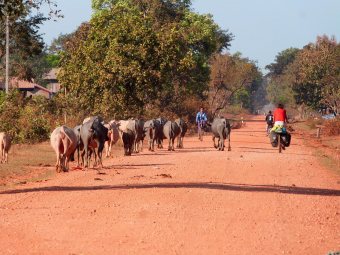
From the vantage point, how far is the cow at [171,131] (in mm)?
33469

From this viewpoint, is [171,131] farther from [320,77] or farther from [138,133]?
[320,77]

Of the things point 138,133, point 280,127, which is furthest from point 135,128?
point 280,127

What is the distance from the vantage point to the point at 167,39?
4338 centimetres

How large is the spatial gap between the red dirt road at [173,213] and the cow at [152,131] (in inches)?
443

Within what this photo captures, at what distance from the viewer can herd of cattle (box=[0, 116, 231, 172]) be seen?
2127 centimetres

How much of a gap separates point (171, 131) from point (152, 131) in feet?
3.87

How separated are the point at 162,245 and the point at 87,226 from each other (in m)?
1.77

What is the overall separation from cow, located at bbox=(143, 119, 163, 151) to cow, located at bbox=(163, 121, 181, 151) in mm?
297

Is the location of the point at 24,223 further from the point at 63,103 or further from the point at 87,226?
the point at 63,103

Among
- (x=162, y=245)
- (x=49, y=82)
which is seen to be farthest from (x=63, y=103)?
(x=49, y=82)

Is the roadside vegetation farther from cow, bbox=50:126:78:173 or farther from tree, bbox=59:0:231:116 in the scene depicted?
cow, bbox=50:126:78:173

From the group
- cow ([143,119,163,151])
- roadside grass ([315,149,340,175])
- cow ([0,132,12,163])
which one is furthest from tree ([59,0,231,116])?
cow ([0,132,12,163])

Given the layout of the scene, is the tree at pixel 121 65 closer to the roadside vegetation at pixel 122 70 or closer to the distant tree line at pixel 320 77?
the roadside vegetation at pixel 122 70

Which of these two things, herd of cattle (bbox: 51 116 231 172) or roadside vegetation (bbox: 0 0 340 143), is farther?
roadside vegetation (bbox: 0 0 340 143)
